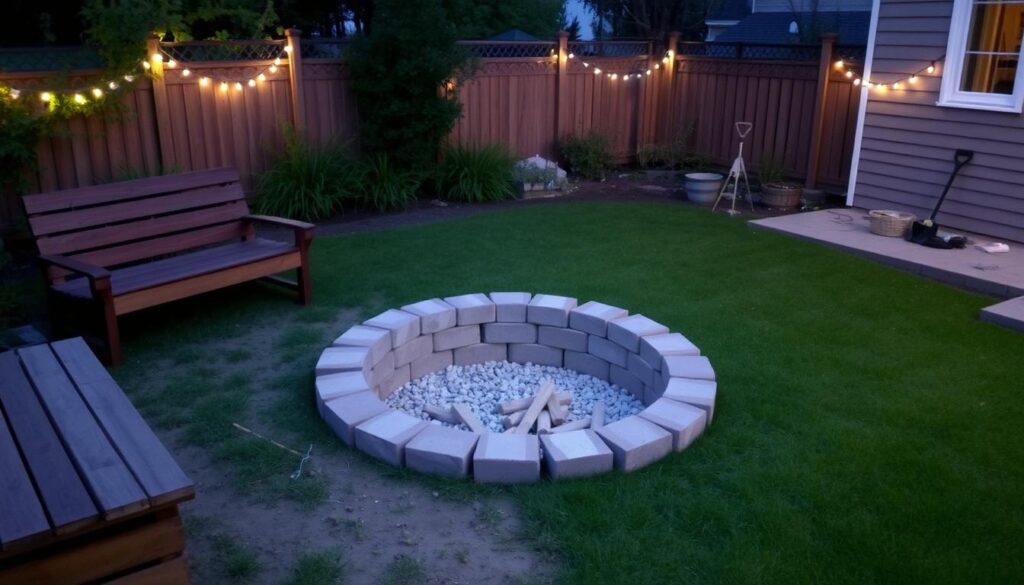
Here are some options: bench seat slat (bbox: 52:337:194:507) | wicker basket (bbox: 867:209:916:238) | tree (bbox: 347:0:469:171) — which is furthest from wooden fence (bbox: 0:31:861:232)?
bench seat slat (bbox: 52:337:194:507)

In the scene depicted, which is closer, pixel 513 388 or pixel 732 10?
pixel 513 388

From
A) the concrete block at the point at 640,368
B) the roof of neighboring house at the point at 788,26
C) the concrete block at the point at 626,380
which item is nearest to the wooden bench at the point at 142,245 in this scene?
the concrete block at the point at 626,380

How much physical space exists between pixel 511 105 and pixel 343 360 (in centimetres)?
673

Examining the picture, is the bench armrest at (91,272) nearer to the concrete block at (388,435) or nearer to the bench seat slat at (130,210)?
the bench seat slat at (130,210)

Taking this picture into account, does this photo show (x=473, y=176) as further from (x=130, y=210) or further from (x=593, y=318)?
(x=593, y=318)

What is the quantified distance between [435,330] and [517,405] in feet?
2.63

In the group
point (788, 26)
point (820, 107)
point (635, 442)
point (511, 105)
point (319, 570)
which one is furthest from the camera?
point (788, 26)

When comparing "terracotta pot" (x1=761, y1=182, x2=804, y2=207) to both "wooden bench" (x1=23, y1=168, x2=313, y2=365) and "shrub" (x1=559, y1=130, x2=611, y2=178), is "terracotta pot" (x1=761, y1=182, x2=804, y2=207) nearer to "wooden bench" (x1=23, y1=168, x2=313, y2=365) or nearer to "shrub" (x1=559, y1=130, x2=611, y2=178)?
"shrub" (x1=559, y1=130, x2=611, y2=178)

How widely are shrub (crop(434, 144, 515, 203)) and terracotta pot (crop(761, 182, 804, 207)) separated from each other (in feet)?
9.57

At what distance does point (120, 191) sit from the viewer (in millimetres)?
5402

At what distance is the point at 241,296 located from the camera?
5.91 metres

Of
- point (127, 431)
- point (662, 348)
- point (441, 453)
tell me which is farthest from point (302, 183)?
point (127, 431)

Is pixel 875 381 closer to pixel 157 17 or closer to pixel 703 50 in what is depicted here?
pixel 157 17

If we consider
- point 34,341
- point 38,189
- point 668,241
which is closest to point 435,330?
point 34,341
